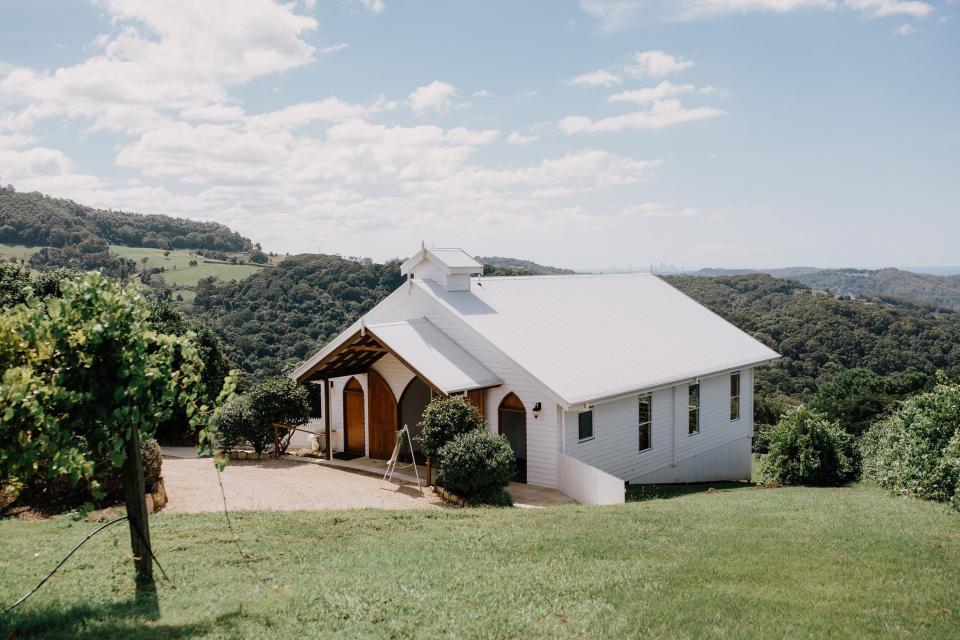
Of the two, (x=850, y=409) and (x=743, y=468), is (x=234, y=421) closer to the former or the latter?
(x=743, y=468)

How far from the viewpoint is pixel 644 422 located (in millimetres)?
21344

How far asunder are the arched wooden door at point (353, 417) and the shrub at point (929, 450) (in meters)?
14.5

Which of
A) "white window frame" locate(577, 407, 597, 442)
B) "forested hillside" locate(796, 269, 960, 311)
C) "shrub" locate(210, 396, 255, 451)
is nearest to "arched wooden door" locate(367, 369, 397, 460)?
"shrub" locate(210, 396, 255, 451)

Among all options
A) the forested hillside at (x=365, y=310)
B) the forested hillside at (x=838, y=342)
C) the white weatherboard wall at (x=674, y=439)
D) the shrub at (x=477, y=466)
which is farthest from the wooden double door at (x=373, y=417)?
the forested hillside at (x=838, y=342)

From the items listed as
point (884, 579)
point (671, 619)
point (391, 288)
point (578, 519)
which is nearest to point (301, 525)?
point (578, 519)

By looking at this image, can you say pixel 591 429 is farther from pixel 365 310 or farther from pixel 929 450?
pixel 365 310

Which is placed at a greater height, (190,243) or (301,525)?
(190,243)

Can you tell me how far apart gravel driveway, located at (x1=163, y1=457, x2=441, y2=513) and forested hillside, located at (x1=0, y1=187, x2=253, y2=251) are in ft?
Answer: 200

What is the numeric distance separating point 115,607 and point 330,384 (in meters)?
13.7

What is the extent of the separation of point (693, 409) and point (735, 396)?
3.92 metres

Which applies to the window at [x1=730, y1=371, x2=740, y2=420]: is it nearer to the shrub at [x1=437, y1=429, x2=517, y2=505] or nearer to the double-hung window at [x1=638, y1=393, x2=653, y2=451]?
the double-hung window at [x1=638, y1=393, x2=653, y2=451]

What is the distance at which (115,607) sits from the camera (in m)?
7.87

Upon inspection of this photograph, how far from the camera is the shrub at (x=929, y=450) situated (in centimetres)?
1534

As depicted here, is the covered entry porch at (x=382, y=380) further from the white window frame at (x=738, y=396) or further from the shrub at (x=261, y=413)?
the white window frame at (x=738, y=396)
